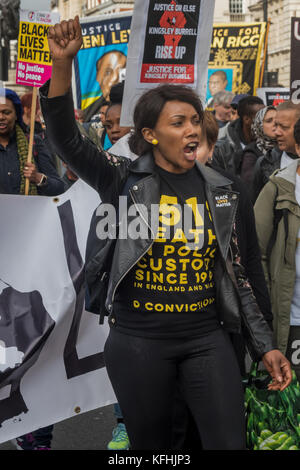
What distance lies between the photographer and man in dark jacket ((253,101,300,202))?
4.95 m

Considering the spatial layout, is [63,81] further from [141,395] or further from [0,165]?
[0,165]

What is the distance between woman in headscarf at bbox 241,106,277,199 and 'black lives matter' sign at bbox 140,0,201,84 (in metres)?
1.43

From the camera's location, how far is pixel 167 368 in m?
3.03

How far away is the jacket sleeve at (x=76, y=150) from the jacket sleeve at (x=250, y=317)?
0.55 metres

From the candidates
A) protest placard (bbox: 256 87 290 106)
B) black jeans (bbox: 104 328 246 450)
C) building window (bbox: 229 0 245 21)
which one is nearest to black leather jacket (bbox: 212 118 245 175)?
protest placard (bbox: 256 87 290 106)

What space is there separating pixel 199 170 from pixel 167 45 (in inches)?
76.3

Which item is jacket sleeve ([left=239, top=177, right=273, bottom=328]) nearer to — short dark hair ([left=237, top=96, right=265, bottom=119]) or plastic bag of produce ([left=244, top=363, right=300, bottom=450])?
plastic bag of produce ([left=244, top=363, right=300, bottom=450])

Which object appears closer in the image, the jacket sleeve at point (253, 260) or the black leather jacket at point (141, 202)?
the black leather jacket at point (141, 202)

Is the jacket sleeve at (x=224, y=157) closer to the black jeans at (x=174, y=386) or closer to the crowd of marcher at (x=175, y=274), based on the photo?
the crowd of marcher at (x=175, y=274)

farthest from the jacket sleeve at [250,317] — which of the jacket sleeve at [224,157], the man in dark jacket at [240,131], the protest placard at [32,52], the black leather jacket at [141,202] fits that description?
the man in dark jacket at [240,131]

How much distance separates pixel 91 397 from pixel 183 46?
2.20 meters

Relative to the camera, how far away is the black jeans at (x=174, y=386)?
3014mm

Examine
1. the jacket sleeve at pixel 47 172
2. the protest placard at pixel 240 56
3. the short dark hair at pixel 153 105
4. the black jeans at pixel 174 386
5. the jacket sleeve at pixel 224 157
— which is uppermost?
the protest placard at pixel 240 56
